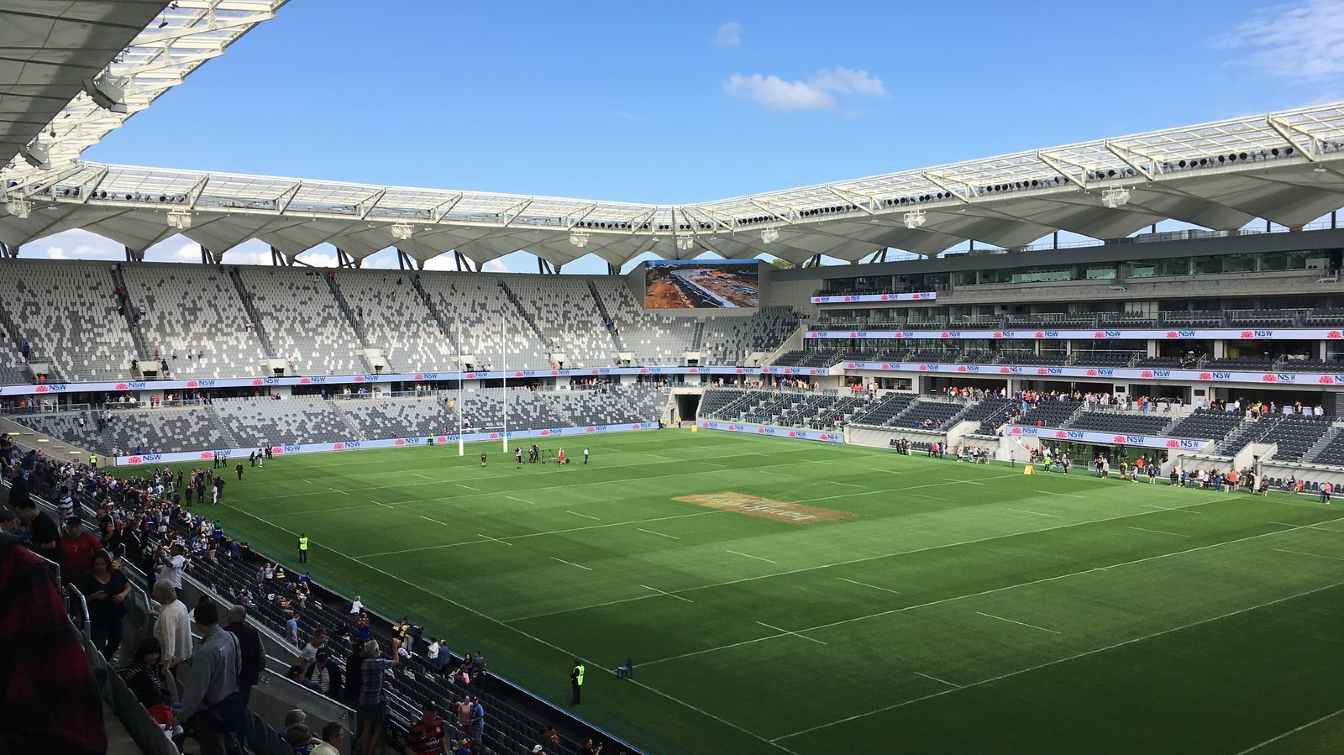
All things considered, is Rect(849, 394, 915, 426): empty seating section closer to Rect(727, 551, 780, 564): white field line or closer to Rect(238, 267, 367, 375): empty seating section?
Rect(238, 267, 367, 375): empty seating section

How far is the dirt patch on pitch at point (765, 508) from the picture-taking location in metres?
40.6

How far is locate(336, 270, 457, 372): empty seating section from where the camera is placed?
7225 cm

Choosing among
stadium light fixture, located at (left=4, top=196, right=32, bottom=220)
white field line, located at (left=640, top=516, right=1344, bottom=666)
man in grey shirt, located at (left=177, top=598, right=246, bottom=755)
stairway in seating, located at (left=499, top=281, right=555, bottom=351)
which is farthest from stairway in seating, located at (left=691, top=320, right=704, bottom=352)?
man in grey shirt, located at (left=177, top=598, right=246, bottom=755)

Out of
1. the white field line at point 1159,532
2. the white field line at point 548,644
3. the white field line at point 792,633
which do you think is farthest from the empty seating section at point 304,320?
the white field line at point 792,633

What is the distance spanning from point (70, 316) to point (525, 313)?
29.8 metres

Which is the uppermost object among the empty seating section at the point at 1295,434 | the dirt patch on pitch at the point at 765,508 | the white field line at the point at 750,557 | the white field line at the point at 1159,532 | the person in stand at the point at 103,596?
the person in stand at the point at 103,596

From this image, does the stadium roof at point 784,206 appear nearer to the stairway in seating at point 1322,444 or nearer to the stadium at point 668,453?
the stadium at point 668,453

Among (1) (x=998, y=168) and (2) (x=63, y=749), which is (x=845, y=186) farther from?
(2) (x=63, y=749)

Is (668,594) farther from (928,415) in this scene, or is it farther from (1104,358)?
(1104,358)

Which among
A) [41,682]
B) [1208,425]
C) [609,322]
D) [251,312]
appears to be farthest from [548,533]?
[609,322]

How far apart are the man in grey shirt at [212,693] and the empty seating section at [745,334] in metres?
74.5

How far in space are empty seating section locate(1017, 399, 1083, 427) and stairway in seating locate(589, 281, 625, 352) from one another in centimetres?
3206

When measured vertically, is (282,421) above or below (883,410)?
below

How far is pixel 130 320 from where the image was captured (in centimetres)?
6469
